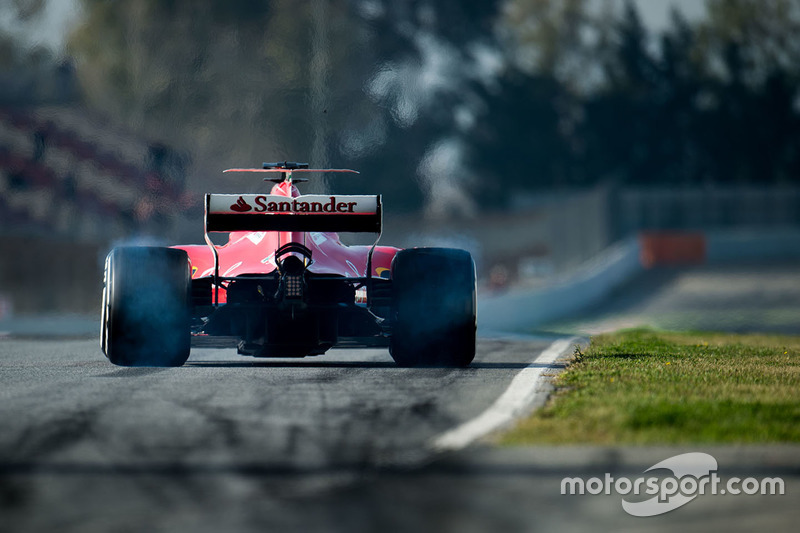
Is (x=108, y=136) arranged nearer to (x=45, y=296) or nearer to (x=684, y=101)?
(x=45, y=296)

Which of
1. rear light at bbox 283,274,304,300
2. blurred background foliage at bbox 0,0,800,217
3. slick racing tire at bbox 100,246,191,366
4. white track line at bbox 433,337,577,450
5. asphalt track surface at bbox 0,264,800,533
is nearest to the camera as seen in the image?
asphalt track surface at bbox 0,264,800,533

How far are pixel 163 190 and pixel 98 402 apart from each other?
29.8 m

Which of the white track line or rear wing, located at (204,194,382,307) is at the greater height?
rear wing, located at (204,194,382,307)

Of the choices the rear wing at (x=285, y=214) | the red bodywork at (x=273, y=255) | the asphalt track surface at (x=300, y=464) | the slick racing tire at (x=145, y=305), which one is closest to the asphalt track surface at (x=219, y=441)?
the asphalt track surface at (x=300, y=464)

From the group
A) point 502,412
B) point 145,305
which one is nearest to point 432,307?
point 145,305

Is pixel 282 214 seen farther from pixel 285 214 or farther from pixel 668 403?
pixel 668 403

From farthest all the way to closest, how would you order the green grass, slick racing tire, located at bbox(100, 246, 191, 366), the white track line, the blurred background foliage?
1. the blurred background foliage
2. slick racing tire, located at bbox(100, 246, 191, 366)
3. the green grass
4. the white track line

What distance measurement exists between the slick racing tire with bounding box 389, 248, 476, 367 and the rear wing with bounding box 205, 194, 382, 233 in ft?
1.65

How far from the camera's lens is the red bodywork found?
38.2 feet

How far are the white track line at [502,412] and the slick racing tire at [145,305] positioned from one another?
2.97 m

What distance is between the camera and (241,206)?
11586 mm

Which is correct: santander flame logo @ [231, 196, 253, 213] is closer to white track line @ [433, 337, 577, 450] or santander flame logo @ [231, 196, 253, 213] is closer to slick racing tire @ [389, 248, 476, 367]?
slick racing tire @ [389, 248, 476, 367]

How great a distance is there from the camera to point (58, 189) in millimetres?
39469

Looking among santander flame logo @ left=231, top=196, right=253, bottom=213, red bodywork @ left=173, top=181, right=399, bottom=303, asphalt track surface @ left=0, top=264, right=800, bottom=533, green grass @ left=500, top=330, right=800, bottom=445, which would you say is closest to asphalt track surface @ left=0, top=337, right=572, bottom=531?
asphalt track surface @ left=0, top=264, right=800, bottom=533
